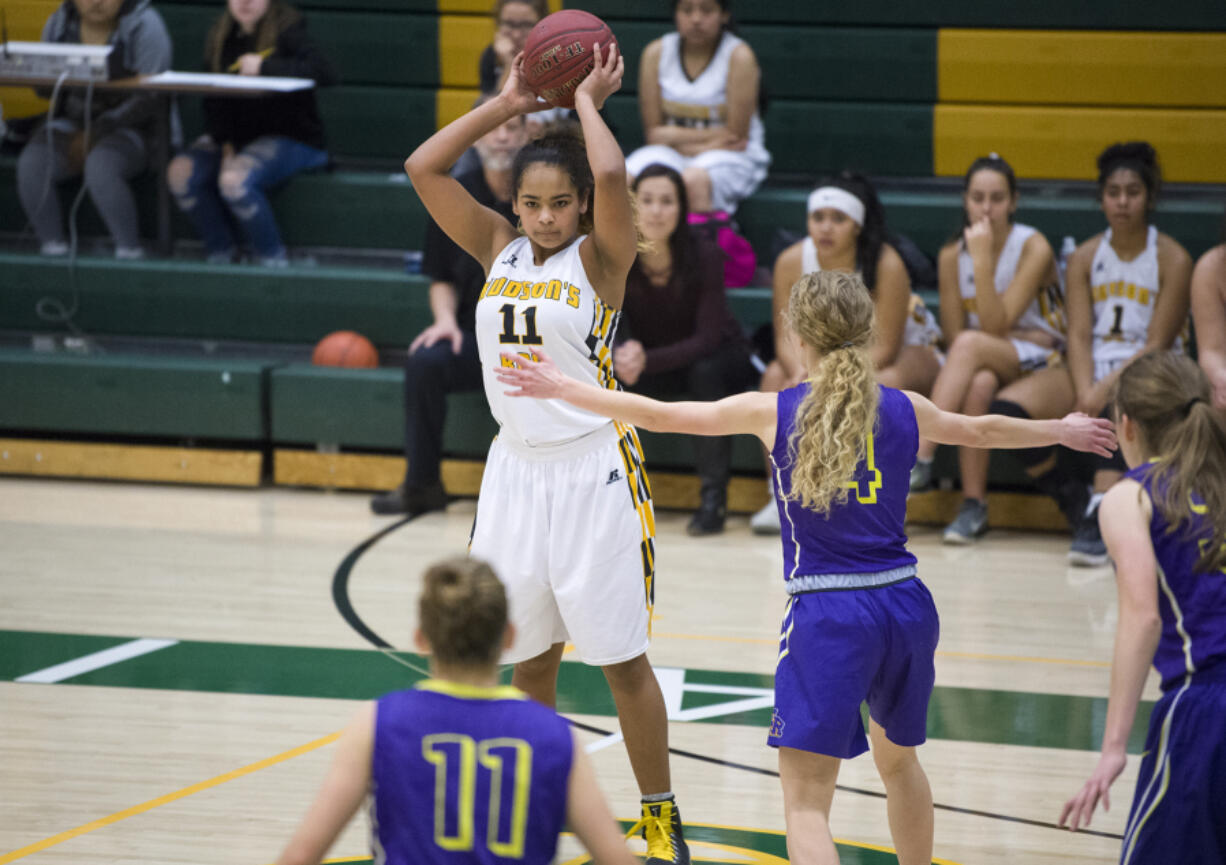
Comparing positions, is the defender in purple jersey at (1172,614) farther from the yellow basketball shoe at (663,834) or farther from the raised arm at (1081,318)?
the raised arm at (1081,318)

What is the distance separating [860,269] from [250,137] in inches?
143

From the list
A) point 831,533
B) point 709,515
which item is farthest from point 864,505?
point 709,515

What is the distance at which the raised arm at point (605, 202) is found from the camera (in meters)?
3.37

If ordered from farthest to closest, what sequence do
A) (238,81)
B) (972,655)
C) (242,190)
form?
1. (242,190)
2. (238,81)
3. (972,655)

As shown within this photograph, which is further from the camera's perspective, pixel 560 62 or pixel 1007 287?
pixel 1007 287

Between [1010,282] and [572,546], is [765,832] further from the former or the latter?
[1010,282]

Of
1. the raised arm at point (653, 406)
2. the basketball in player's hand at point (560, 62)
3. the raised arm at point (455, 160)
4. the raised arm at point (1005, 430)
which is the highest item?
the basketball in player's hand at point (560, 62)

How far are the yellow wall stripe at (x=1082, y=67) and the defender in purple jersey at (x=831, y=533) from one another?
19.6 ft

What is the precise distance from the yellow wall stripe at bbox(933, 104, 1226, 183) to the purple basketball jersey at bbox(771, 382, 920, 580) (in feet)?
19.2

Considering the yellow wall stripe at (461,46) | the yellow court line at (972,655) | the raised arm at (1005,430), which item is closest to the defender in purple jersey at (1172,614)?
the raised arm at (1005,430)

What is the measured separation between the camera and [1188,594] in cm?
262

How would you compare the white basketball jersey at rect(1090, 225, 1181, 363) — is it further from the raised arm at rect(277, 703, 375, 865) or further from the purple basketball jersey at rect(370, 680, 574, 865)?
the raised arm at rect(277, 703, 375, 865)

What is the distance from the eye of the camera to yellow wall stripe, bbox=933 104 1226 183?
Result: 8211mm

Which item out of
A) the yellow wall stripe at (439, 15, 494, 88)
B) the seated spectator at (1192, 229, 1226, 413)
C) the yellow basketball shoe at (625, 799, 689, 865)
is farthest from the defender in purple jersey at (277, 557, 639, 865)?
the yellow wall stripe at (439, 15, 494, 88)
